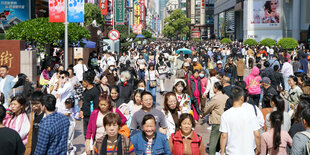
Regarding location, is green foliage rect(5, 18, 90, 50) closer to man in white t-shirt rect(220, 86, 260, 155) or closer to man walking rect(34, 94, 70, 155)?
man walking rect(34, 94, 70, 155)

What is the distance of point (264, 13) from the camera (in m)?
64.3

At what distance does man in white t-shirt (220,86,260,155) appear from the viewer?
17.7 feet

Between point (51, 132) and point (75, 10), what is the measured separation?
1052 centimetres

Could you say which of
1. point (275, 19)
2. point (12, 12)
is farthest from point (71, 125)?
point (275, 19)

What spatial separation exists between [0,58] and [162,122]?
359 inches

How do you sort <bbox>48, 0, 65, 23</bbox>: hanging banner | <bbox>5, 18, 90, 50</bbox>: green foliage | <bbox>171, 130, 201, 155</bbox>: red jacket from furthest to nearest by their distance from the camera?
1. <bbox>5, 18, 90, 50</bbox>: green foliage
2. <bbox>48, 0, 65, 23</bbox>: hanging banner
3. <bbox>171, 130, 201, 155</bbox>: red jacket

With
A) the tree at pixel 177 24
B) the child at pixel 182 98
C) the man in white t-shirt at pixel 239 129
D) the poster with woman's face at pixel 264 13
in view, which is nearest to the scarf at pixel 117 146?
the man in white t-shirt at pixel 239 129

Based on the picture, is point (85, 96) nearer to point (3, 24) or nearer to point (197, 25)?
point (3, 24)

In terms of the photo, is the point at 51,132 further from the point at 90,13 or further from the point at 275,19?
the point at 275,19

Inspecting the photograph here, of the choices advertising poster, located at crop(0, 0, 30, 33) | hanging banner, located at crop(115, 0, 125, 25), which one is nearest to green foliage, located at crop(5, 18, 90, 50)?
advertising poster, located at crop(0, 0, 30, 33)

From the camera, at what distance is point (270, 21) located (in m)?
63.6

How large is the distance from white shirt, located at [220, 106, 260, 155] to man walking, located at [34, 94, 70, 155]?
206 centimetres

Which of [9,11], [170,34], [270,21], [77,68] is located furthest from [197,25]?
[77,68]

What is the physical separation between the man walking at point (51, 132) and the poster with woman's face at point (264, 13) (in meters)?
61.5
